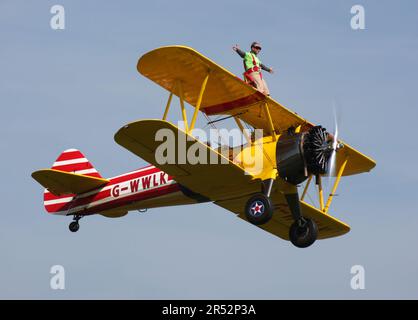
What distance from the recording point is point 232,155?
57.1 feet

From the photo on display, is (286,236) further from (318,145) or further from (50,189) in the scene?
(50,189)

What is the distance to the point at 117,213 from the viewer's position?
63.3 feet

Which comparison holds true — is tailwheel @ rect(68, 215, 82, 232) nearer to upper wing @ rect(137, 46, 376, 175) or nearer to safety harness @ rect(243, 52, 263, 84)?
upper wing @ rect(137, 46, 376, 175)

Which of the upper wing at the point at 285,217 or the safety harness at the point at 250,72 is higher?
the safety harness at the point at 250,72

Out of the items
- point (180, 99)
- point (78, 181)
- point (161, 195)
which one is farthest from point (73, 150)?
point (180, 99)

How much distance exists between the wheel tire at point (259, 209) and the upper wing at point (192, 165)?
57cm

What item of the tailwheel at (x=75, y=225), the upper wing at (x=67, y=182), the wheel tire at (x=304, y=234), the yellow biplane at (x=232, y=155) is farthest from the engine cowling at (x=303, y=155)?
the tailwheel at (x=75, y=225)

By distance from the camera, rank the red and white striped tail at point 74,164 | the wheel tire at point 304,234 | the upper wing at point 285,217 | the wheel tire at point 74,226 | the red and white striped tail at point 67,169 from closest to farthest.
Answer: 1. the wheel tire at point 304,234
2. the upper wing at point 285,217
3. the wheel tire at point 74,226
4. the red and white striped tail at point 67,169
5. the red and white striped tail at point 74,164

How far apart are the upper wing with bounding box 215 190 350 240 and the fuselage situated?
3.24 ft

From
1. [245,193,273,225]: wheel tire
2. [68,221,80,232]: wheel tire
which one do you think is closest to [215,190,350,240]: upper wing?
[245,193,273,225]: wheel tire

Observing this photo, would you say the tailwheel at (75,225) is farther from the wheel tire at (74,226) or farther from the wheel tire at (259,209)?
the wheel tire at (259,209)

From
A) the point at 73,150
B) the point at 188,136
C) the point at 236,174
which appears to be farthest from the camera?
the point at 73,150

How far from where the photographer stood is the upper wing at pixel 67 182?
18.9 m

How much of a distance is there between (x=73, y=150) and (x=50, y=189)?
179cm
